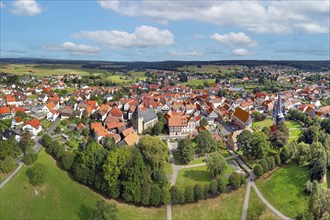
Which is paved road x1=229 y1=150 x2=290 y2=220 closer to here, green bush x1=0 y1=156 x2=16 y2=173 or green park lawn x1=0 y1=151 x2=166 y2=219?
green park lawn x1=0 y1=151 x2=166 y2=219

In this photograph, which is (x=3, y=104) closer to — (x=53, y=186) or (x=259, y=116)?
(x=53, y=186)

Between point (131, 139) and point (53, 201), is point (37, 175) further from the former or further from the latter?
point (131, 139)

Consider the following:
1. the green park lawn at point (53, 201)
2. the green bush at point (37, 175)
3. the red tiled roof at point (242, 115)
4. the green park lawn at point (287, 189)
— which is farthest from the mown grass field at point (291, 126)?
the green bush at point (37, 175)

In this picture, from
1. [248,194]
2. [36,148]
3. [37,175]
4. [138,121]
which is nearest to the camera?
[248,194]

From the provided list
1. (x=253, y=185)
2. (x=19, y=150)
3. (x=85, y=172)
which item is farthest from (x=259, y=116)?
(x=19, y=150)

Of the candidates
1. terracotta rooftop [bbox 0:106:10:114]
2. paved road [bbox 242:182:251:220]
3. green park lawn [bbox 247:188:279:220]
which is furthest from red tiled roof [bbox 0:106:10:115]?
green park lawn [bbox 247:188:279:220]

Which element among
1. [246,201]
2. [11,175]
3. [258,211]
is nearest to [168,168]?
[246,201]
